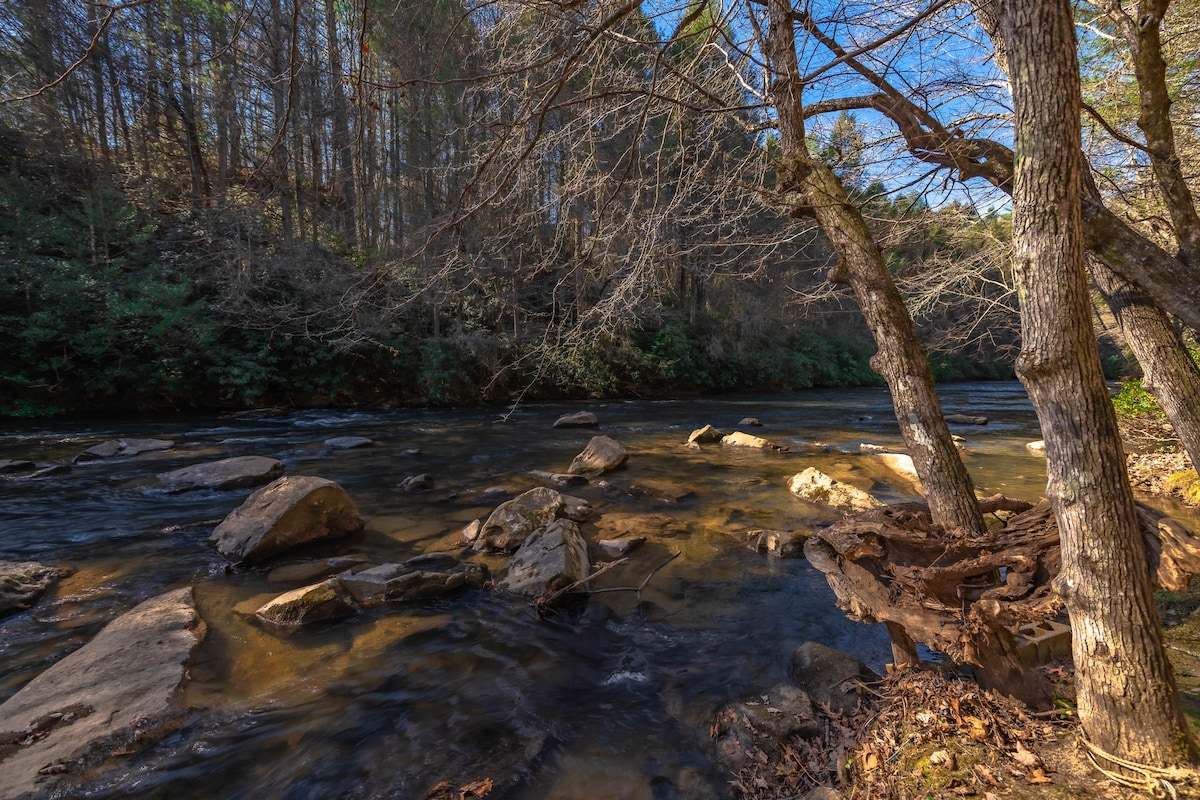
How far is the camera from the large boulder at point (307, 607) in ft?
12.8

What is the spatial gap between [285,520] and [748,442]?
8195 mm

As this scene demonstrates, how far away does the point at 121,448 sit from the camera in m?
9.36

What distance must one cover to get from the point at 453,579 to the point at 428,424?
377 inches

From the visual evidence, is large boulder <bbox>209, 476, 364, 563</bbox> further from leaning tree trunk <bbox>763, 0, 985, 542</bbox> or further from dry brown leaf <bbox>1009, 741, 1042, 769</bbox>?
dry brown leaf <bbox>1009, 741, 1042, 769</bbox>

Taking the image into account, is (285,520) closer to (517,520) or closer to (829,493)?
(517,520)

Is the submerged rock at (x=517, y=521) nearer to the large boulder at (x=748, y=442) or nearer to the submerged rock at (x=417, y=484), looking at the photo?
the submerged rock at (x=417, y=484)

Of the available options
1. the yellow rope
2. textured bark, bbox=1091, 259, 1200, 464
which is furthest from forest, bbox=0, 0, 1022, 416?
the yellow rope

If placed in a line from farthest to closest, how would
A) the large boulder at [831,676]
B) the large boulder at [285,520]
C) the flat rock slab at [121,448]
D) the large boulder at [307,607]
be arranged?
1. the flat rock slab at [121,448]
2. the large boulder at [285,520]
3. the large boulder at [307,607]
4. the large boulder at [831,676]

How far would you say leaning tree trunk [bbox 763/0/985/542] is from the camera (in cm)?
260

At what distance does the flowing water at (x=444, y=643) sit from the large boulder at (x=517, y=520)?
0.27 m

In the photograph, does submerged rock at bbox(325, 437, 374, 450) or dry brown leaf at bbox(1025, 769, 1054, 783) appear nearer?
dry brown leaf at bbox(1025, 769, 1054, 783)

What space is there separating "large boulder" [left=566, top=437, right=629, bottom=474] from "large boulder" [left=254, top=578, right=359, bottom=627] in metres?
4.48

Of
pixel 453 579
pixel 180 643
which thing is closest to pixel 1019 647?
pixel 453 579

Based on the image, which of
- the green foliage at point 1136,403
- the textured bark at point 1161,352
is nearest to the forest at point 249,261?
the textured bark at point 1161,352
